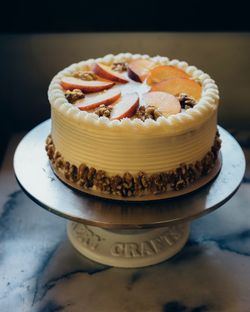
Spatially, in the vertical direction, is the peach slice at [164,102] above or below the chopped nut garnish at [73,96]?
above

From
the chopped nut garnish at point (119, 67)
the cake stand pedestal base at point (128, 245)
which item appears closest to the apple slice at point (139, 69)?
the chopped nut garnish at point (119, 67)

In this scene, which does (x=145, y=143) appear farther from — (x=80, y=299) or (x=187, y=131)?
(x=80, y=299)

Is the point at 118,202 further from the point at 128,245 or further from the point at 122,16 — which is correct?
the point at 122,16

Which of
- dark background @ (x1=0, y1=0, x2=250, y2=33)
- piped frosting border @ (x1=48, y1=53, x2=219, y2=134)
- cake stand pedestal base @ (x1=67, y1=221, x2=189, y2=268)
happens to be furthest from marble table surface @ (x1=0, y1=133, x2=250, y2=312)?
dark background @ (x1=0, y1=0, x2=250, y2=33)

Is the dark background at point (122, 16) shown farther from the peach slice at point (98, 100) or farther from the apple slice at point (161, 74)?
the peach slice at point (98, 100)

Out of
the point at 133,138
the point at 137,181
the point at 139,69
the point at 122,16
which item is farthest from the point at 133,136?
the point at 122,16
